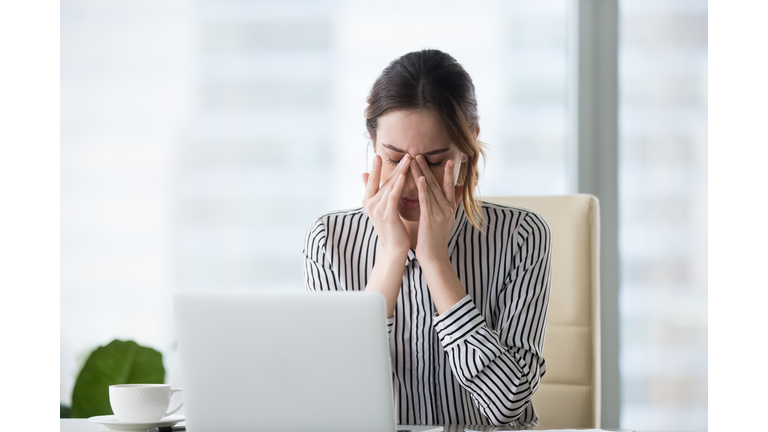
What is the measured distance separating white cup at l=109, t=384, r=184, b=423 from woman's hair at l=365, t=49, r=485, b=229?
0.64m

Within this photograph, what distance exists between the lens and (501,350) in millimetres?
1137

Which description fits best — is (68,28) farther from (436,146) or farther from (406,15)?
(436,146)

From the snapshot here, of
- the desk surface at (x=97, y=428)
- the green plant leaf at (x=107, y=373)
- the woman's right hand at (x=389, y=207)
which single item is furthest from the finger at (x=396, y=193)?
the green plant leaf at (x=107, y=373)

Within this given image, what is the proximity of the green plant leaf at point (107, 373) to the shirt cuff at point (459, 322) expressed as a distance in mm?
1216

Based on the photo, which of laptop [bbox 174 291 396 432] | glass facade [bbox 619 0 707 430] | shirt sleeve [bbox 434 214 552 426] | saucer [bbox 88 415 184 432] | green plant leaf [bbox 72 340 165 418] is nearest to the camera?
laptop [bbox 174 291 396 432]

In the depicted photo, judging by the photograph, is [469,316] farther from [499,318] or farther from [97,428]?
[97,428]

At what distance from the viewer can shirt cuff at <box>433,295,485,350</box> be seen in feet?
3.70

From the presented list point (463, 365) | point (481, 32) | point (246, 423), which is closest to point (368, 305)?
point (246, 423)

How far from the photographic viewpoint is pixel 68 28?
2322 millimetres

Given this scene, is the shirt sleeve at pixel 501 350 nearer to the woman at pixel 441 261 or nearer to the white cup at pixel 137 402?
the woman at pixel 441 261

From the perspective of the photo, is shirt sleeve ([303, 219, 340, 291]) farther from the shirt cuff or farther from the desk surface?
the desk surface

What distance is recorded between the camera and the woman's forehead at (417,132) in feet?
3.97

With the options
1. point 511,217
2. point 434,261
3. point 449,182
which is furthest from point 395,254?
point 511,217

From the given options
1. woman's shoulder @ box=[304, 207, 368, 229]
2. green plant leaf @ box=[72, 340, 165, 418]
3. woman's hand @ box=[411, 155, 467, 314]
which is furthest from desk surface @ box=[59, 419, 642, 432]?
green plant leaf @ box=[72, 340, 165, 418]
